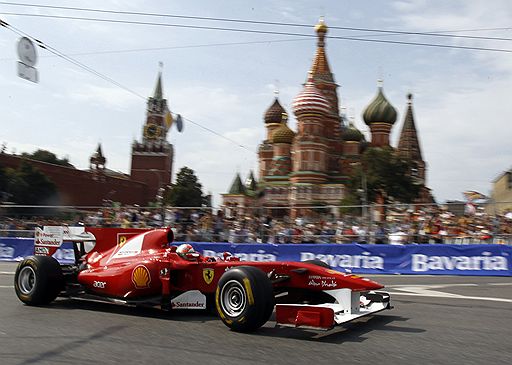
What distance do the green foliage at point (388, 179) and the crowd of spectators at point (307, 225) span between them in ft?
175

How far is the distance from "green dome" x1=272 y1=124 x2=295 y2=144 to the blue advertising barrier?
7093cm

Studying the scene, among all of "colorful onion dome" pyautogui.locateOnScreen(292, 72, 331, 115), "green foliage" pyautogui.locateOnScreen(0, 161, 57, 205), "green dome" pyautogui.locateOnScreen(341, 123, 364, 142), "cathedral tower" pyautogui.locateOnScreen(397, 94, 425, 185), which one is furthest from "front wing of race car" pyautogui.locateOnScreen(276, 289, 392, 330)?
"cathedral tower" pyautogui.locateOnScreen(397, 94, 425, 185)

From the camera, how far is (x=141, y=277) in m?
7.80

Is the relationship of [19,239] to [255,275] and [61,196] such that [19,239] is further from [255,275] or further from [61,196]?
[61,196]

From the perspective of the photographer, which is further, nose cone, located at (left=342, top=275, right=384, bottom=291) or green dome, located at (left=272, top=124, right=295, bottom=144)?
green dome, located at (left=272, top=124, right=295, bottom=144)

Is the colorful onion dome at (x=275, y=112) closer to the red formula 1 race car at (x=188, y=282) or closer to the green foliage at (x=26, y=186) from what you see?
the green foliage at (x=26, y=186)

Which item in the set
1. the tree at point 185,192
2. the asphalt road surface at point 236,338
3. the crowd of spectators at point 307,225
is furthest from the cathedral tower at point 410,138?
the asphalt road surface at point 236,338

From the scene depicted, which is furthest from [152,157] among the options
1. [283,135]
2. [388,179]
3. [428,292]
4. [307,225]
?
[428,292]

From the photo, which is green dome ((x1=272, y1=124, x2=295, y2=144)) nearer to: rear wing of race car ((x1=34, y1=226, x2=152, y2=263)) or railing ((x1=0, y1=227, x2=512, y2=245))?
railing ((x1=0, y1=227, x2=512, y2=245))

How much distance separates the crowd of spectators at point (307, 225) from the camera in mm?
16328

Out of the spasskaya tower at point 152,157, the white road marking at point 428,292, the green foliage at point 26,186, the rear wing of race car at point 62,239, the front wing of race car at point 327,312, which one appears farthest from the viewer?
the spasskaya tower at point 152,157

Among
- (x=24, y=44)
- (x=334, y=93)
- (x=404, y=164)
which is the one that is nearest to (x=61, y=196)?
(x=334, y=93)

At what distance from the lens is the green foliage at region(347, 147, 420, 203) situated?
234ft

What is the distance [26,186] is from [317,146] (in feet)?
133
